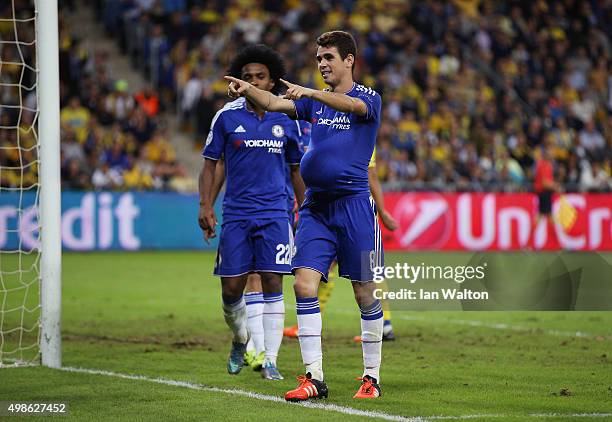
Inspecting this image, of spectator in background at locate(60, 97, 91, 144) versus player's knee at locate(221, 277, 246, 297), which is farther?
spectator in background at locate(60, 97, 91, 144)

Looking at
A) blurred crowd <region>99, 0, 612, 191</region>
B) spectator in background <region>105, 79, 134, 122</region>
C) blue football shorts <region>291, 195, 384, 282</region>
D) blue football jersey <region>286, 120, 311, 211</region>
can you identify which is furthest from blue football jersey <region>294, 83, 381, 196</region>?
spectator in background <region>105, 79, 134, 122</region>

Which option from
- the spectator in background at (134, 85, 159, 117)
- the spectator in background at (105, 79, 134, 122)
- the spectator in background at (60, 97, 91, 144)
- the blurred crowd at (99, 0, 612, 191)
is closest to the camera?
the spectator in background at (60, 97, 91, 144)

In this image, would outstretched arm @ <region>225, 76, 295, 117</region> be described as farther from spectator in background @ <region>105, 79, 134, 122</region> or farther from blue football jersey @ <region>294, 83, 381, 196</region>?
spectator in background @ <region>105, 79, 134, 122</region>

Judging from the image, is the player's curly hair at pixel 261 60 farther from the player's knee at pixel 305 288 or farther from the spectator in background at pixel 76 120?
the spectator in background at pixel 76 120

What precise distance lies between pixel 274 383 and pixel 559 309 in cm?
616

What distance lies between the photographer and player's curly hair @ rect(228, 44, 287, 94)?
314 inches

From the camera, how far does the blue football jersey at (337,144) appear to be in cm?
691

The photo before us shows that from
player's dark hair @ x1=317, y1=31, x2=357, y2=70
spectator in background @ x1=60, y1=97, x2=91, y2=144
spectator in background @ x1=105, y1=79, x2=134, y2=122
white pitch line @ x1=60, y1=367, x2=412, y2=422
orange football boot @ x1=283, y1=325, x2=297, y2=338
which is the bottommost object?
orange football boot @ x1=283, y1=325, x2=297, y2=338

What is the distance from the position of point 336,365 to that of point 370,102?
2.57 meters

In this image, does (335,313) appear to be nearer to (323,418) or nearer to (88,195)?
(323,418)

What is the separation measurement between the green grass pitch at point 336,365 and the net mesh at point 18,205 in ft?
1.08

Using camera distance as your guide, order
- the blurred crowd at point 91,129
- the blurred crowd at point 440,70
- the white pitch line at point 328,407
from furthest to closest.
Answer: the blurred crowd at point 440,70 → the blurred crowd at point 91,129 → the white pitch line at point 328,407

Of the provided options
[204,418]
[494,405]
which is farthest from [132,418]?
[494,405]

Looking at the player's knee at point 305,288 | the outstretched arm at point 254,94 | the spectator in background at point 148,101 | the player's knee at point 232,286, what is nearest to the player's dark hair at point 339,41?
the outstretched arm at point 254,94
